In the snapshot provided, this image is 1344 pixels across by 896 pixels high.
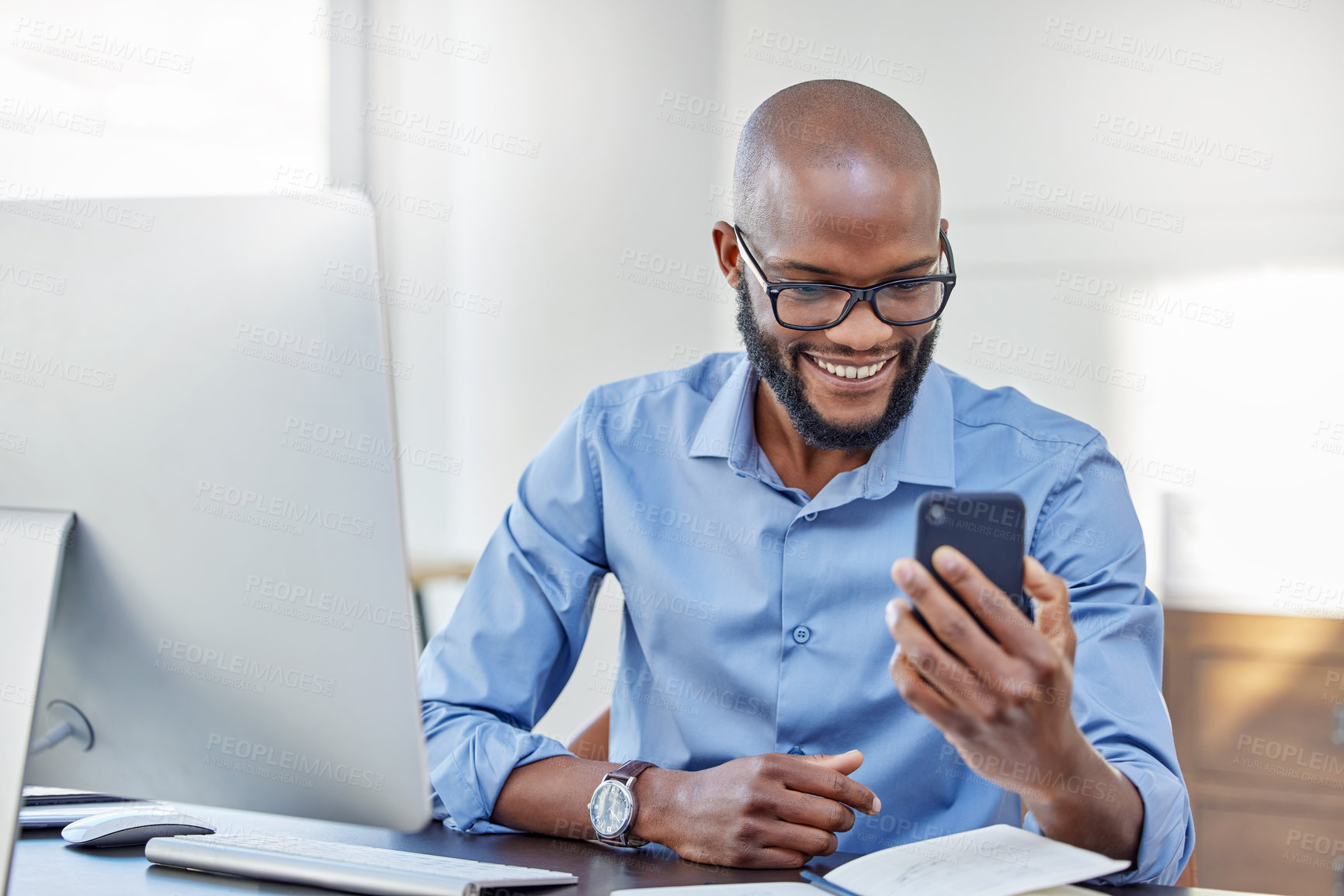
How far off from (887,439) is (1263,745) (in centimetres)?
187

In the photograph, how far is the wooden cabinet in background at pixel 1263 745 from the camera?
2.57 meters

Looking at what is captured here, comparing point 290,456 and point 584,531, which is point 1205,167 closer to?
point 584,531

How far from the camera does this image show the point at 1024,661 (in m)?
0.81

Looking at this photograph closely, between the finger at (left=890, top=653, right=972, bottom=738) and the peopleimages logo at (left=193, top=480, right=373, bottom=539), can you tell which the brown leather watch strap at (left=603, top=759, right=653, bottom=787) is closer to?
the finger at (left=890, top=653, right=972, bottom=738)

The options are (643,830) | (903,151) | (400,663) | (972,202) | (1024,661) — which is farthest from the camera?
(972,202)

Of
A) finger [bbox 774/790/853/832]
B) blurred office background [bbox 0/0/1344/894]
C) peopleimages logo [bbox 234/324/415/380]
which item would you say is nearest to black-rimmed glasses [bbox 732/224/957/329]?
finger [bbox 774/790/853/832]

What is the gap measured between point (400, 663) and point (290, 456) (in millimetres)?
151

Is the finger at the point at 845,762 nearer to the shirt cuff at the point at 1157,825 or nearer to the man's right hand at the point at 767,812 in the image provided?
the man's right hand at the point at 767,812

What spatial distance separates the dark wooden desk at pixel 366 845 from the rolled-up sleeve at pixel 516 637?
2.8 inches

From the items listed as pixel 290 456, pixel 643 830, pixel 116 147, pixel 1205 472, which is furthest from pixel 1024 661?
pixel 116 147

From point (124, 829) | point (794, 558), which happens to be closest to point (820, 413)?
point (794, 558)

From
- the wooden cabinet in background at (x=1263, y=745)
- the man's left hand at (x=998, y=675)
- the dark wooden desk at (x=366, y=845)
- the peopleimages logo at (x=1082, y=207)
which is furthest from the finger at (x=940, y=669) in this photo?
the peopleimages logo at (x=1082, y=207)

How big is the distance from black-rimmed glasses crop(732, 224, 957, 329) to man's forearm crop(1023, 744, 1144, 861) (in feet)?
1.66

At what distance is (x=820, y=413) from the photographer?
1305mm
